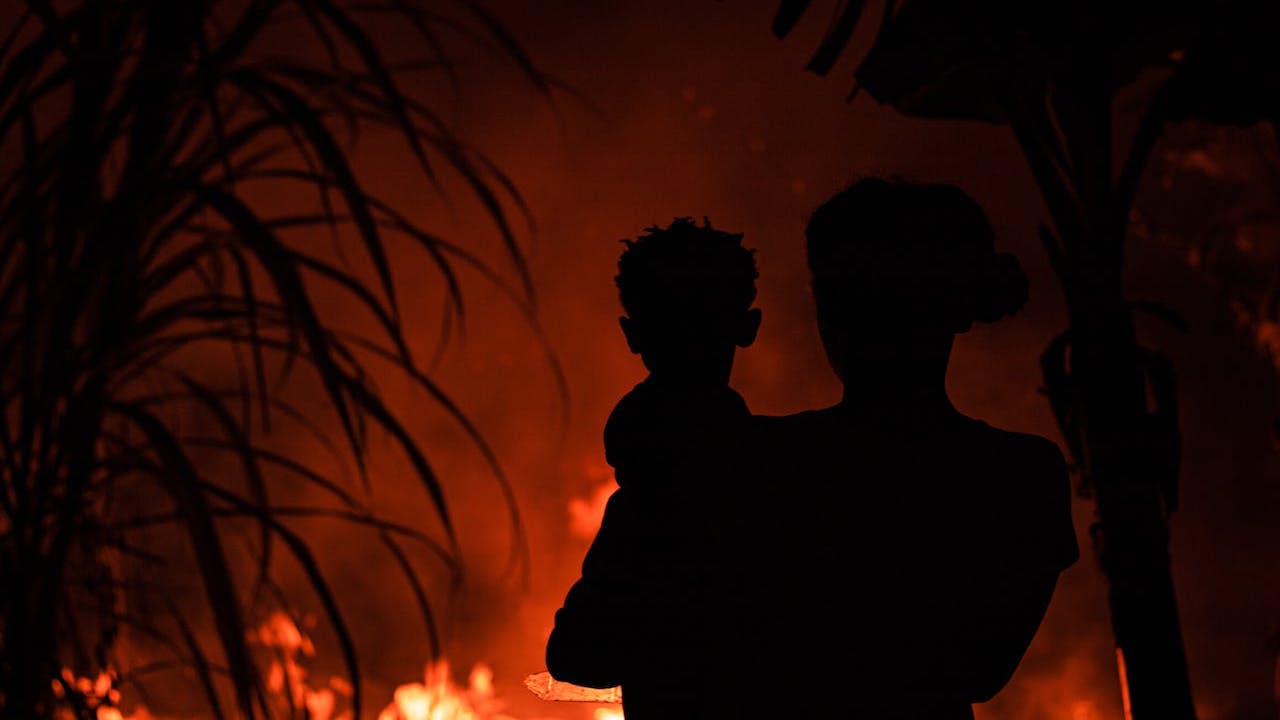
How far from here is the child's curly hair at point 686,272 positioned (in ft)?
2.01

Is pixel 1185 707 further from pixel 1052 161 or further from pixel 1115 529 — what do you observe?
pixel 1052 161

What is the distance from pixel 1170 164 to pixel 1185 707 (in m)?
1.44

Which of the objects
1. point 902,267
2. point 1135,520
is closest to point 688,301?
point 902,267

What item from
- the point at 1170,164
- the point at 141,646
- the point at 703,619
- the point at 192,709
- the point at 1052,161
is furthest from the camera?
the point at 1170,164

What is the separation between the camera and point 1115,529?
1.60m

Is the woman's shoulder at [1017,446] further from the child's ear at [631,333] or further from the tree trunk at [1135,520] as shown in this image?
the tree trunk at [1135,520]

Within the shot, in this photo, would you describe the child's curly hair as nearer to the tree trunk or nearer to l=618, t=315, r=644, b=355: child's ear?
l=618, t=315, r=644, b=355: child's ear

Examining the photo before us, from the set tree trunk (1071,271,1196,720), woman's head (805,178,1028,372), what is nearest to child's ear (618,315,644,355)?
woman's head (805,178,1028,372)

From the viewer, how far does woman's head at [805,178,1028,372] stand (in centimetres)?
51

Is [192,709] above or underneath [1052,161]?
underneath

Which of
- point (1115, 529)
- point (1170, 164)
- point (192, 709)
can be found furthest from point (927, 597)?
point (1170, 164)

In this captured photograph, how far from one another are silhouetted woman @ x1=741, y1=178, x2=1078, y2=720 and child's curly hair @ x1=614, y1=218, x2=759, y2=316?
95 mm

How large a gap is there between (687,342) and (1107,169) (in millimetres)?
1342

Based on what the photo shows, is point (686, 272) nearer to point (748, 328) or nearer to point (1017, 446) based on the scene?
point (748, 328)
